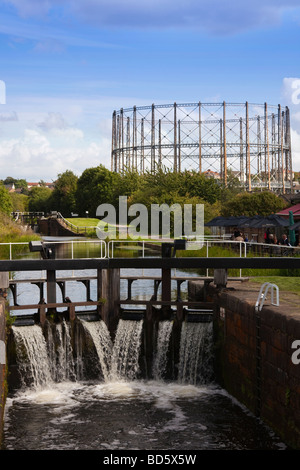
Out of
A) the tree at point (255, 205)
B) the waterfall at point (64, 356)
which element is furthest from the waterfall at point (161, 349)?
the tree at point (255, 205)

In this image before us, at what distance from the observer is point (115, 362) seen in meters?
21.1

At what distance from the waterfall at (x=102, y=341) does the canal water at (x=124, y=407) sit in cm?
3

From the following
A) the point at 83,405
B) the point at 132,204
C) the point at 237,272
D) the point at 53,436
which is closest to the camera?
the point at 53,436

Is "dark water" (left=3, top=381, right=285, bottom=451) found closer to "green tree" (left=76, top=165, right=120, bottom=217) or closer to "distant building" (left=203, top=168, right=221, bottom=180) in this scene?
"distant building" (left=203, top=168, right=221, bottom=180)

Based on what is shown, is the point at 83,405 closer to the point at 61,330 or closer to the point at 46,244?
the point at 61,330

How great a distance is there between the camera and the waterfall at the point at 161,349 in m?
21.1

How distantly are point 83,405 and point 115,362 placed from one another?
3.15 metres

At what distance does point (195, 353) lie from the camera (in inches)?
819

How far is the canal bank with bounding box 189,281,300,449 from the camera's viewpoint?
1445 cm

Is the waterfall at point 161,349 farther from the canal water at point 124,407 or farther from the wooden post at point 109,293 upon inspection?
the wooden post at point 109,293

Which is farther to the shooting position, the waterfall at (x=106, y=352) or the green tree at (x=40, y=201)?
the green tree at (x=40, y=201)

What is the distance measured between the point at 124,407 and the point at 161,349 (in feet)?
11.8

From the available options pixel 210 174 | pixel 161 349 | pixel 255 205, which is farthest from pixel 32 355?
pixel 210 174
